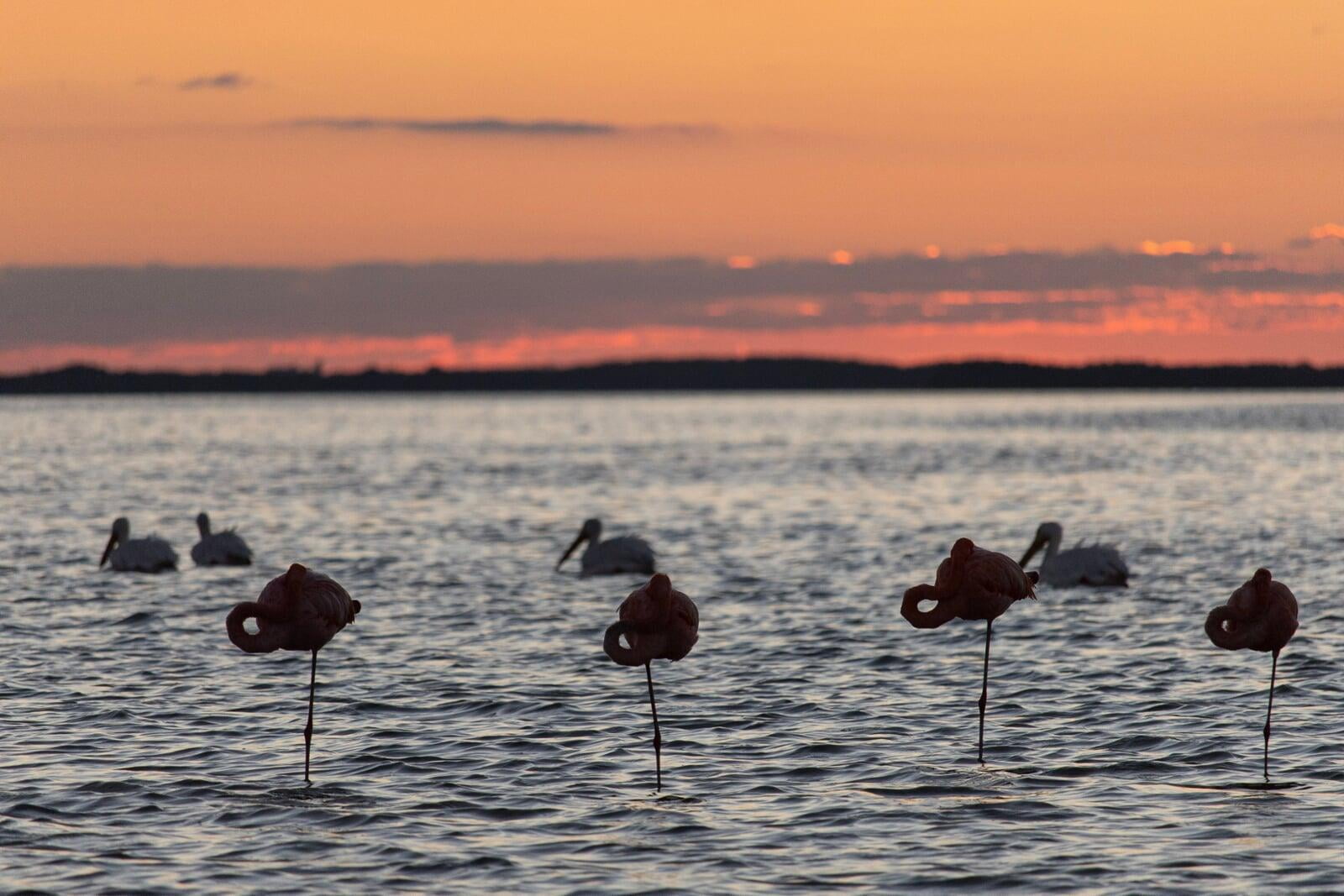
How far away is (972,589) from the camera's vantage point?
1477cm

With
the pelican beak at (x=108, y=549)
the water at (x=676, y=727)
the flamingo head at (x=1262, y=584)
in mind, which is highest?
the flamingo head at (x=1262, y=584)

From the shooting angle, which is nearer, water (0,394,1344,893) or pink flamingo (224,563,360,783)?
water (0,394,1344,893)

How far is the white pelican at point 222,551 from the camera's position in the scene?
30562 mm

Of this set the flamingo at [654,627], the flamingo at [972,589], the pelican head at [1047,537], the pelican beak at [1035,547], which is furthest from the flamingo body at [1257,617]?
the pelican beak at [1035,547]

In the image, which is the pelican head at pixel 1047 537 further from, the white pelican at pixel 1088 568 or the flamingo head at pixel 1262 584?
the flamingo head at pixel 1262 584

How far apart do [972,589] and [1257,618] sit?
2.29 metres

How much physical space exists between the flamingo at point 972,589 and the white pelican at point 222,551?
59.9 ft

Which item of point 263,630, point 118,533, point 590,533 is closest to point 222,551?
point 118,533

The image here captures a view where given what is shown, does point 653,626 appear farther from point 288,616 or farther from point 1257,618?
point 1257,618

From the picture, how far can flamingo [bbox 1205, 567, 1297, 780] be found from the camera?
14.0m

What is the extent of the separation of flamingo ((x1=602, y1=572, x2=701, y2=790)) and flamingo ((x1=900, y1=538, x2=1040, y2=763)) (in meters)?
2.04

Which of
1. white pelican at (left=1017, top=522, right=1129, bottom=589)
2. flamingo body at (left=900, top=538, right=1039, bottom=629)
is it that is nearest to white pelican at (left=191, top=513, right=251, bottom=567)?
white pelican at (left=1017, top=522, right=1129, bottom=589)

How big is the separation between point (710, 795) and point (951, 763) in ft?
7.29

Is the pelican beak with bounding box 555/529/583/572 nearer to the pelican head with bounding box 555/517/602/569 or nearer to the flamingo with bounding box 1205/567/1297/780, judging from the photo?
the pelican head with bounding box 555/517/602/569
